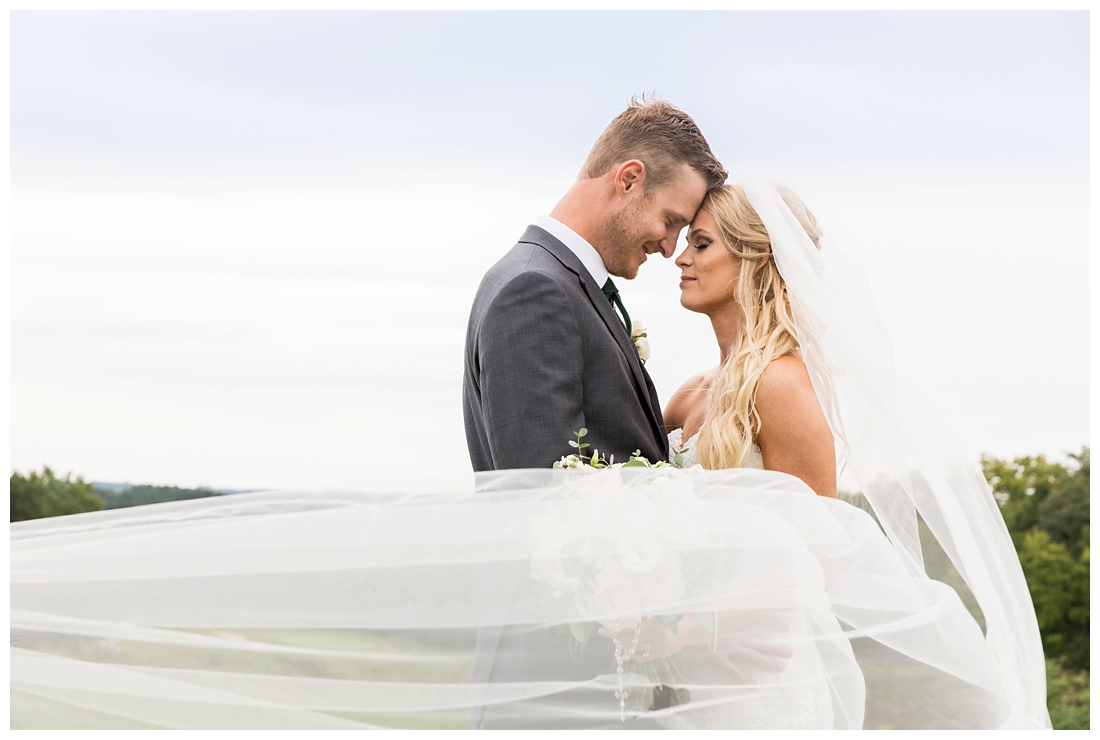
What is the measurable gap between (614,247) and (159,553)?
2194 millimetres

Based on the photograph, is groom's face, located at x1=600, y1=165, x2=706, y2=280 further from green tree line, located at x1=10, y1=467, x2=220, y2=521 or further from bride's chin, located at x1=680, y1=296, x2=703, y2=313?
green tree line, located at x1=10, y1=467, x2=220, y2=521

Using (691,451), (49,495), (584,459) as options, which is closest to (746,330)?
(691,451)

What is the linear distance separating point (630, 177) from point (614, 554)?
178cm

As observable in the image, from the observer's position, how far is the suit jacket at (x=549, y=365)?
3121 millimetres

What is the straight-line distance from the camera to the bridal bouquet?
2.79m

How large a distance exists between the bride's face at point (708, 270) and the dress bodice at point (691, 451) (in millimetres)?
652

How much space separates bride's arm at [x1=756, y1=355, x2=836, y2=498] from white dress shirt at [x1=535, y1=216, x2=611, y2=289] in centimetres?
87

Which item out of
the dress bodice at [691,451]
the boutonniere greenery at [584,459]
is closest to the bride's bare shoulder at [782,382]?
the dress bodice at [691,451]

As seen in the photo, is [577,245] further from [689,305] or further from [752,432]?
[752,432]

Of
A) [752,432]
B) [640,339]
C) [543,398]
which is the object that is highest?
[640,339]

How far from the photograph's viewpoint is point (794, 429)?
11.8ft

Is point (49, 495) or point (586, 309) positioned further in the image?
point (49, 495)

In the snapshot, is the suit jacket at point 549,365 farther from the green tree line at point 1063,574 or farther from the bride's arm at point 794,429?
the green tree line at point 1063,574

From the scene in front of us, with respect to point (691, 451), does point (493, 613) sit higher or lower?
lower
